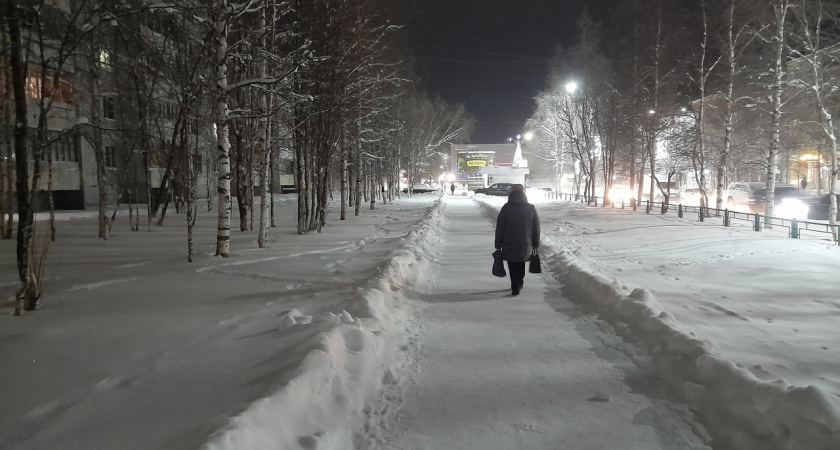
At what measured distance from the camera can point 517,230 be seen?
8750 millimetres

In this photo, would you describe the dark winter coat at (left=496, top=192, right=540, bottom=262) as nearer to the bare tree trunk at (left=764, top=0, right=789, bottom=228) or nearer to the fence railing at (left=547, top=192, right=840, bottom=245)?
the fence railing at (left=547, top=192, right=840, bottom=245)

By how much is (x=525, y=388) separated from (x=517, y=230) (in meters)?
4.16

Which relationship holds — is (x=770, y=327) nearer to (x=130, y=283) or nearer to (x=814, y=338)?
(x=814, y=338)

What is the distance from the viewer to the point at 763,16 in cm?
2147

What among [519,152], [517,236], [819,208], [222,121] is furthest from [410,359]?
[519,152]

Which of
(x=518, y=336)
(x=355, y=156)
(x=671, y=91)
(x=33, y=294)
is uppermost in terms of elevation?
(x=671, y=91)

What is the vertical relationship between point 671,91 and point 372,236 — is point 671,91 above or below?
above

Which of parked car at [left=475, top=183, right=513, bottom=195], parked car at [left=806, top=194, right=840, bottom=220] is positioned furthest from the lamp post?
parked car at [left=806, top=194, right=840, bottom=220]

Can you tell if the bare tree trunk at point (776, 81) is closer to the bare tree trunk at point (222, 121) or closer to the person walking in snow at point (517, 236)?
the person walking in snow at point (517, 236)

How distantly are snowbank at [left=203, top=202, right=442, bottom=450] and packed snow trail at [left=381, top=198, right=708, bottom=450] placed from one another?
12.8 inches

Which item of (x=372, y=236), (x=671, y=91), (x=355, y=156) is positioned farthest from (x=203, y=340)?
(x=671, y=91)

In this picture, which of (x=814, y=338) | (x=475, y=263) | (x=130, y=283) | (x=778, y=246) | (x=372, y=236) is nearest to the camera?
(x=814, y=338)

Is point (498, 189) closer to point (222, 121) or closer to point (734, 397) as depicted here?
point (222, 121)

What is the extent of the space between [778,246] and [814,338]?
29.7ft
